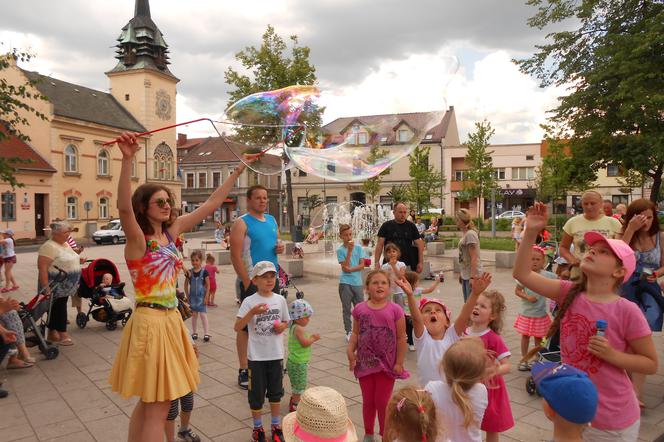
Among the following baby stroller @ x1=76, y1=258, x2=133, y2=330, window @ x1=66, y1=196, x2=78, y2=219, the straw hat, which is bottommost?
baby stroller @ x1=76, y1=258, x2=133, y2=330

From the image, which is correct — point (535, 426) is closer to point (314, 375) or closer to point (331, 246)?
point (314, 375)

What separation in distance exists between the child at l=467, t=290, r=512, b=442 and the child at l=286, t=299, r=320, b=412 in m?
1.41

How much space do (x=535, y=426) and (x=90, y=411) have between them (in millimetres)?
4111

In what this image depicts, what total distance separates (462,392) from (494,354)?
3.56ft

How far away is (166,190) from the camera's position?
328 centimetres

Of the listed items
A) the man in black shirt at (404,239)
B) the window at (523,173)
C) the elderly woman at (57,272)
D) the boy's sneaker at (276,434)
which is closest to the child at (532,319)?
the man in black shirt at (404,239)

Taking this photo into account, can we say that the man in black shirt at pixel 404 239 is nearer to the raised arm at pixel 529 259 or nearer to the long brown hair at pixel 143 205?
the raised arm at pixel 529 259

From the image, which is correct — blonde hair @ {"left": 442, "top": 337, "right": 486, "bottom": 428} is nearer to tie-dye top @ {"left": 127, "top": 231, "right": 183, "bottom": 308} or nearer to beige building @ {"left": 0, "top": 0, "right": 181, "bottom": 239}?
tie-dye top @ {"left": 127, "top": 231, "right": 183, "bottom": 308}

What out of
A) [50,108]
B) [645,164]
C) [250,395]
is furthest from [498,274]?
[50,108]

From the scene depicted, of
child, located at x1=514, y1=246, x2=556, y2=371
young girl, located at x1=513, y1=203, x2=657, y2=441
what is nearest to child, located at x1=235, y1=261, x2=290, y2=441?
young girl, located at x1=513, y1=203, x2=657, y2=441

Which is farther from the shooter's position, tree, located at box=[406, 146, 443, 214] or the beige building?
tree, located at box=[406, 146, 443, 214]

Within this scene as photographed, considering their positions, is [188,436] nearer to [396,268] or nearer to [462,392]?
[462,392]

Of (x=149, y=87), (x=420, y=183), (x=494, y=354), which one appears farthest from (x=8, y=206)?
(x=494, y=354)

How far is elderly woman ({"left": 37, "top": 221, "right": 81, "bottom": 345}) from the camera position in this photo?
7.05m
